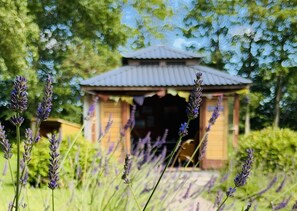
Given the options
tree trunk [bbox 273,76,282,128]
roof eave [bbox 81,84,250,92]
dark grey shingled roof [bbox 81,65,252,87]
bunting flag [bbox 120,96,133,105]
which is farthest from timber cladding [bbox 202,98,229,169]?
tree trunk [bbox 273,76,282,128]

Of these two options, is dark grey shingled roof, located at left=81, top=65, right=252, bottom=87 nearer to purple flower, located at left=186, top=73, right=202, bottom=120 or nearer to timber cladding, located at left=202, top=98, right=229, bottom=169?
timber cladding, located at left=202, top=98, right=229, bottom=169

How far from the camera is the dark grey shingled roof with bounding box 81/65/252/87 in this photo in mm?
13234

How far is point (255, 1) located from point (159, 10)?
244 inches

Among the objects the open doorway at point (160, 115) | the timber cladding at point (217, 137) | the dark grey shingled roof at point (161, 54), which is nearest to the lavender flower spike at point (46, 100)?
the timber cladding at point (217, 137)

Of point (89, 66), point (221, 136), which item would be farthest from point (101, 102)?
point (89, 66)

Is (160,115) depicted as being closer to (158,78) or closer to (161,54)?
(161,54)

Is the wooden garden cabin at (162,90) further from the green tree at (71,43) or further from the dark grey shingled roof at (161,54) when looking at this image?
the green tree at (71,43)

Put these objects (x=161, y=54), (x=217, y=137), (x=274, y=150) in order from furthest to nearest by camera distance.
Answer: (x=161, y=54), (x=217, y=137), (x=274, y=150)

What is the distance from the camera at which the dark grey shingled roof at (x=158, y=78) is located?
1323 cm

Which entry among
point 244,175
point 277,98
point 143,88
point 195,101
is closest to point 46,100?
point 195,101

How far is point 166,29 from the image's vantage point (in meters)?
28.3

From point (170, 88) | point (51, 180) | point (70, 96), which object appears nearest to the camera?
point (51, 180)

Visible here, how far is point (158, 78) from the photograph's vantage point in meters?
13.7

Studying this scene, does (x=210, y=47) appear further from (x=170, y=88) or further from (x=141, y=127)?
(x=170, y=88)
